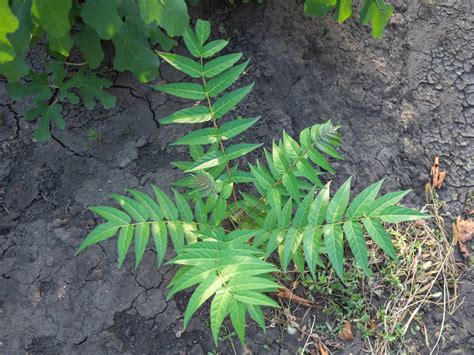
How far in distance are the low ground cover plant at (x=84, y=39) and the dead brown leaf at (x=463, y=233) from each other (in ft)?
3.57

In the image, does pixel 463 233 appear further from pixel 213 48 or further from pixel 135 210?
pixel 135 210

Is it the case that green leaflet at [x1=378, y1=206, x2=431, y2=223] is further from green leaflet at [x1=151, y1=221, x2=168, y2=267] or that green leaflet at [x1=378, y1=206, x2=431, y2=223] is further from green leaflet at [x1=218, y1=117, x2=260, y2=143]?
green leaflet at [x1=151, y1=221, x2=168, y2=267]

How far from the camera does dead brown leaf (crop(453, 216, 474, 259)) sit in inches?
116

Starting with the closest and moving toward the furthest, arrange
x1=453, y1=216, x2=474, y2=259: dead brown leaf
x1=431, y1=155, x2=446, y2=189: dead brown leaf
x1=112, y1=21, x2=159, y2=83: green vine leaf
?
1. x1=112, y1=21, x2=159, y2=83: green vine leaf
2. x1=453, y1=216, x2=474, y2=259: dead brown leaf
3. x1=431, y1=155, x2=446, y2=189: dead brown leaf

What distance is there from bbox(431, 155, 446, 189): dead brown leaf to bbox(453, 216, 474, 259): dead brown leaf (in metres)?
0.21

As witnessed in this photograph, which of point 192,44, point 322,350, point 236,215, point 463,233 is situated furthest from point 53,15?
point 463,233

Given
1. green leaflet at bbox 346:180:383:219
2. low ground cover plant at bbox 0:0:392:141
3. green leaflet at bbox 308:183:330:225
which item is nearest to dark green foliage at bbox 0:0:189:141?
low ground cover plant at bbox 0:0:392:141

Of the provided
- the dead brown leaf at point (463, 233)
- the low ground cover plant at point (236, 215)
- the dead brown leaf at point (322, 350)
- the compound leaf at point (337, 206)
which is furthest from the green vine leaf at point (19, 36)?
the dead brown leaf at point (463, 233)

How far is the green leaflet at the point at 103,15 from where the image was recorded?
232 centimetres

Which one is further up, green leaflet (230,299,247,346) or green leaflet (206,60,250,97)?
green leaflet (206,60,250,97)

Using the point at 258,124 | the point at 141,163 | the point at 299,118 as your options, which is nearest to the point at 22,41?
the point at 141,163

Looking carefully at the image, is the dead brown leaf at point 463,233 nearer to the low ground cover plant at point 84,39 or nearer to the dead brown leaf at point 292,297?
the dead brown leaf at point 292,297

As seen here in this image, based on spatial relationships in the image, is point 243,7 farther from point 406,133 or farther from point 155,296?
point 155,296

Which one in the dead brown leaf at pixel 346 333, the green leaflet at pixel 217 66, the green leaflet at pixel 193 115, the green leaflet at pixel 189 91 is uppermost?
the green leaflet at pixel 217 66
